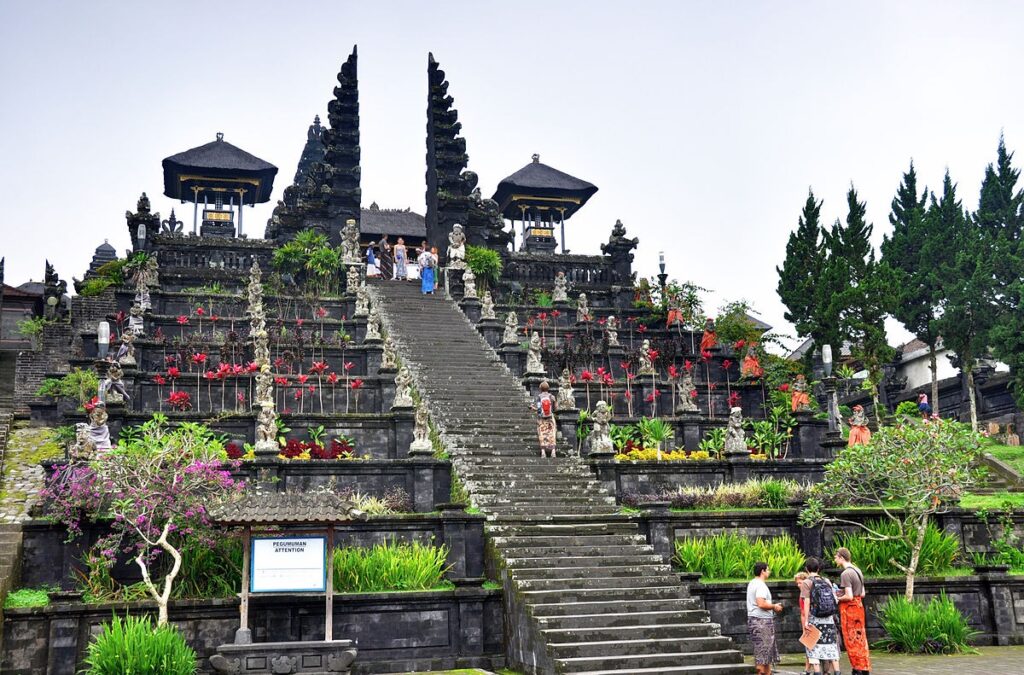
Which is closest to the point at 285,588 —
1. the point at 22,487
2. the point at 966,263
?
the point at 22,487

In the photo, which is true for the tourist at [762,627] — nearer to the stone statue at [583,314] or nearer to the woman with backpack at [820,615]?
the woman with backpack at [820,615]

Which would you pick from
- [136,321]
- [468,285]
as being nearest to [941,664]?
[468,285]

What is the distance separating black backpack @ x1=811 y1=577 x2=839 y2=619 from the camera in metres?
12.2

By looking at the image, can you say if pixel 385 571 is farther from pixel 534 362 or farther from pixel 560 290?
pixel 560 290

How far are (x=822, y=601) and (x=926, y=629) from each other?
4266mm

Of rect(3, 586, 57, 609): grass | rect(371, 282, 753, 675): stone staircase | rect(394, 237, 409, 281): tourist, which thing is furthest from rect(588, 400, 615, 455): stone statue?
rect(394, 237, 409, 281): tourist

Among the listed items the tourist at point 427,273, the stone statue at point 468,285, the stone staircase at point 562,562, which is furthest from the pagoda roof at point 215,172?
the stone staircase at point 562,562

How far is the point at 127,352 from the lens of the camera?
76.2 feet

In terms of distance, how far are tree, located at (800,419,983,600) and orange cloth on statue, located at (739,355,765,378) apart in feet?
30.9

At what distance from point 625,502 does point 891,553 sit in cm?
461

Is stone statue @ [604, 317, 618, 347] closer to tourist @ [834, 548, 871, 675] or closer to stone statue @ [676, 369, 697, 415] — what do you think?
stone statue @ [676, 369, 697, 415]

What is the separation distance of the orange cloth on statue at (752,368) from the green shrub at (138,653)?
58.5ft

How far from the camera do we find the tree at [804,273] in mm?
30759

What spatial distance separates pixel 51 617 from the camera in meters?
13.9
